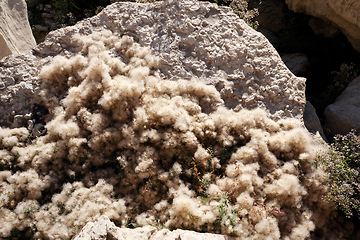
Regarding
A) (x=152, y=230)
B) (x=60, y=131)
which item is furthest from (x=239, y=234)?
(x=60, y=131)

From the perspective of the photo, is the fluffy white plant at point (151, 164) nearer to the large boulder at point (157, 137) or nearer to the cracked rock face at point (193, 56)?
the large boulder at point (157, 137)

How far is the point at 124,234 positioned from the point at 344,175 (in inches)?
102

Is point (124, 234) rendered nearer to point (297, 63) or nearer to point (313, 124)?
point (313, 124)

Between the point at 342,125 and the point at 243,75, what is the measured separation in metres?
1.65

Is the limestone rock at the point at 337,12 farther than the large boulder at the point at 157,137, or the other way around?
the limestone rock at the point at 337,12

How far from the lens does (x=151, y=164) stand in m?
3.10

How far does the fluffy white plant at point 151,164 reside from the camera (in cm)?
288

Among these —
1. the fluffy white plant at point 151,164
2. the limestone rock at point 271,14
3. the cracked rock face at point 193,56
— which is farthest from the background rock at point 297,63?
the fluffy white plant at point 151,164

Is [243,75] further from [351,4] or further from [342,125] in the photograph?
[351,4]

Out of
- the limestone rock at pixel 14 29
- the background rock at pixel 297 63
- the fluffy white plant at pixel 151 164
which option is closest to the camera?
the fluffy white plant at pixel 151 164

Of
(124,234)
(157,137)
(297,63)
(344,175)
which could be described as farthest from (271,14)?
(124,234)

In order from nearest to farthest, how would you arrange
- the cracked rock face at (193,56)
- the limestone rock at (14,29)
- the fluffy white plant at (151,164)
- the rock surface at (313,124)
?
the fluffy white plant at (151,164)
the cracked rock face at (193,56)
the rock surface at (313,124)
the limestone rock at (14,29)

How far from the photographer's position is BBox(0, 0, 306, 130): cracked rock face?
11.6ft

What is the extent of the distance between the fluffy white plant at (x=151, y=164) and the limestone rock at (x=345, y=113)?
0.70 meters
